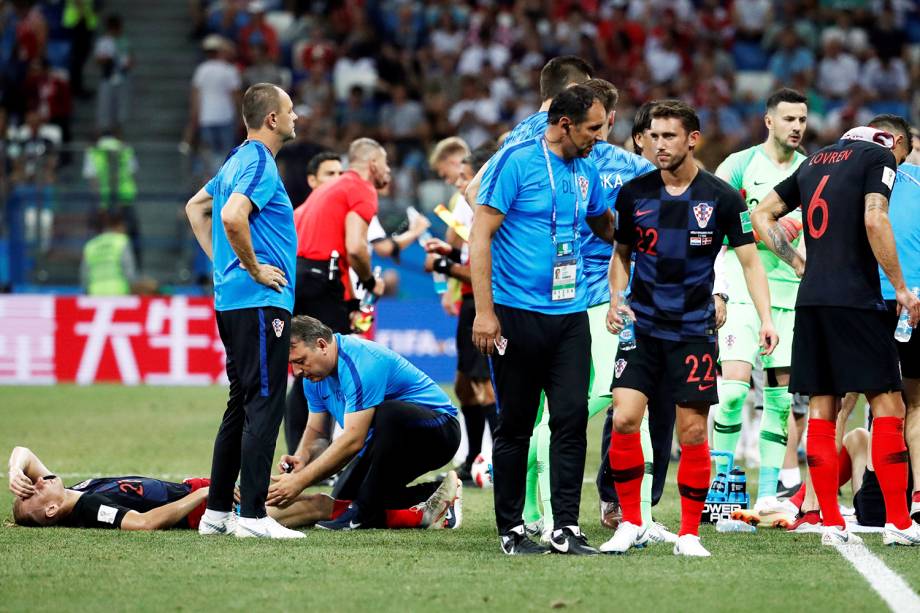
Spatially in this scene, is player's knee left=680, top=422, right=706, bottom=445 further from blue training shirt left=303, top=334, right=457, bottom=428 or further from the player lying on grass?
the player lying on grass

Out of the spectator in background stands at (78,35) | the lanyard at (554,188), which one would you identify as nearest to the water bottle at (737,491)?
the lanyard at (554,188)

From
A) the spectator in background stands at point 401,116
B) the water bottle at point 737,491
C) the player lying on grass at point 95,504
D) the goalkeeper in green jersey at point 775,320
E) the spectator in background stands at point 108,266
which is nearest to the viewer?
the player lying on grass at point 95,504

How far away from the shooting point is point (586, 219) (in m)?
7.48

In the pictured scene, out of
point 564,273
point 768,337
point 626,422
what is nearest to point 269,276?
point 564,273

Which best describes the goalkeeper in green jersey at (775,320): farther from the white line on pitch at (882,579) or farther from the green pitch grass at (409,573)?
the white line on pitch at (882,579)

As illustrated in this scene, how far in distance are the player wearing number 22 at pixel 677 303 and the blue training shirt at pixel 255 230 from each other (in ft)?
6.12

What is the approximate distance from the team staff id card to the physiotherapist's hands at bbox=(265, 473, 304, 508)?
1.95 metres

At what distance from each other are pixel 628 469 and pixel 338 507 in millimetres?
Answer: 2117

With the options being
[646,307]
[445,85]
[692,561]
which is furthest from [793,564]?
[445,85]

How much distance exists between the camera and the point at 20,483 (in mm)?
8180

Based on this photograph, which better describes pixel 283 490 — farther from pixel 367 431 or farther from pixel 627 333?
pixel 627 333

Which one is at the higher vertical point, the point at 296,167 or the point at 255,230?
the point at 296,167

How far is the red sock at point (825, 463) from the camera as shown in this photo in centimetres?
765

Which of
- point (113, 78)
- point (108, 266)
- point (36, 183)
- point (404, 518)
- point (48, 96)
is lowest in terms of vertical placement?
point (404, 518)
